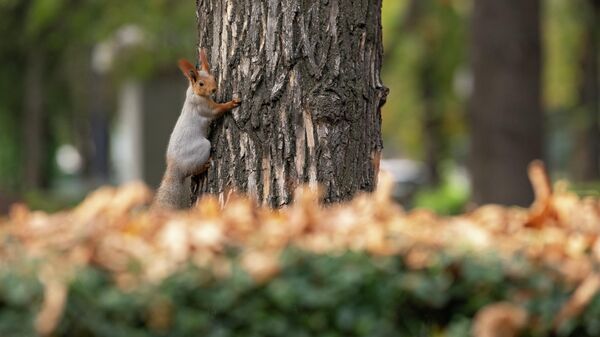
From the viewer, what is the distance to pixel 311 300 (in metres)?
2.91

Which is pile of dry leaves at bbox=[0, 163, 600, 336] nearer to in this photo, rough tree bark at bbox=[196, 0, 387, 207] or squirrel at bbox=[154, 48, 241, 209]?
rough tree bark at bbox=[196, 0, 387, 207]

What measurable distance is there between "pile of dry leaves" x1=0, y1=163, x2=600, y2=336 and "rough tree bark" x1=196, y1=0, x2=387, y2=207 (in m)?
1.68

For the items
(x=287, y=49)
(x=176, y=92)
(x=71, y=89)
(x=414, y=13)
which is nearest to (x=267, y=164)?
(x=287, y=49)

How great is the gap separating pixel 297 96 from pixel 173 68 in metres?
18.3

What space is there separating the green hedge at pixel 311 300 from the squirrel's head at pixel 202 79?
109 inches

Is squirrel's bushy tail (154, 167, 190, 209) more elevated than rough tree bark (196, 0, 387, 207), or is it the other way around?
rough tree bark (196, 0, 387, 207)

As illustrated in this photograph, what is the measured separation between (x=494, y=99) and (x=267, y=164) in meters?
8.67

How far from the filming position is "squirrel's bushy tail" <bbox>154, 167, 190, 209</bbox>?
6.24 meters

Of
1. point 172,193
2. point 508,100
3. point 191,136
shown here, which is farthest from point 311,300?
point 508,100

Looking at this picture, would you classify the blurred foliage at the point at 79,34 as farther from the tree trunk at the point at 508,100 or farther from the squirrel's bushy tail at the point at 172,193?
the squirrel's bushy tail at the point at 172,193

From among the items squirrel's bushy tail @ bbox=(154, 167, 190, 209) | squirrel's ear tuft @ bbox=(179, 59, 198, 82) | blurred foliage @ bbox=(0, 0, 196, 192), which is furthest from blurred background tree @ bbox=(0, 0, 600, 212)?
squirrel's ear tuft @ bbox=(179, 59, 198, 82)

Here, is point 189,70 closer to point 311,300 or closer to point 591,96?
point 311,300

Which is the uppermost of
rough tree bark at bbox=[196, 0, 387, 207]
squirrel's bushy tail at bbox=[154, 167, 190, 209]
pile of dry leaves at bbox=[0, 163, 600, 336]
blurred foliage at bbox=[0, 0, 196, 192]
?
blurred foliage at bbox=[0, 0, 196, 192]

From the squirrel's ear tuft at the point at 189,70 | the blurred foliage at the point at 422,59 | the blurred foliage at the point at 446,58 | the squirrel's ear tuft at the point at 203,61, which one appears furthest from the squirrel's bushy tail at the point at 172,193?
the blurred foliage at the point at 422,59
